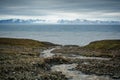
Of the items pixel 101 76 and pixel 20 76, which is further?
pixel 101 76

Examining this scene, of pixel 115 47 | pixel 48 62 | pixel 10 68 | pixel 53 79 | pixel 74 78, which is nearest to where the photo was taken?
pixel 53 79

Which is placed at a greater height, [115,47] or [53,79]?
[53,79]

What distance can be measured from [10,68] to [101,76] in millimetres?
12979

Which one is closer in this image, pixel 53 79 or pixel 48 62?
pixel 53 79

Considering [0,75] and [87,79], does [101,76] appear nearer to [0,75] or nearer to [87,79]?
[87,79]

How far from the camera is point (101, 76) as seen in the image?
27.4 meters

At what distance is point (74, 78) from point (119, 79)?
5790 millimetres

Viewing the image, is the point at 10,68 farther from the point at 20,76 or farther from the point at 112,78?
the point at 112,78

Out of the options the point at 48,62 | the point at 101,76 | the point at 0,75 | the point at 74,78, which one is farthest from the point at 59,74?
the point at 48,62

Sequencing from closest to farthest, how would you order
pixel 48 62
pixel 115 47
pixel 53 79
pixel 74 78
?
pixel 53 79, pixel 74 78, pixel 48 62, pixel 115 47

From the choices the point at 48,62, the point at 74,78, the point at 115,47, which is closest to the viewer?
the point at 74,78

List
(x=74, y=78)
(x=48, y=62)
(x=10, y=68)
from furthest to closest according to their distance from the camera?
(x=48, y=62), (x=10, y=68), (x=74, y=78)

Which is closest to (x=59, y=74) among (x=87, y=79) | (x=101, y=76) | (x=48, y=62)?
(x=87, y=79)

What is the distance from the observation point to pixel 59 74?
2730cm
